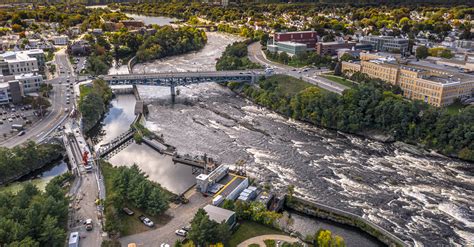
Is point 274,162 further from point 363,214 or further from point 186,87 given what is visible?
point 186,87

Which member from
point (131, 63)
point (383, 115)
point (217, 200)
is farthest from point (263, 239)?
point (131, 63)

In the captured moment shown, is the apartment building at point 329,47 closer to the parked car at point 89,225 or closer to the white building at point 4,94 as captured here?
the white building at point 4,94

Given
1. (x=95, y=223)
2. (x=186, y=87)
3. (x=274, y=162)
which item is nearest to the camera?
(x=95, y=223)

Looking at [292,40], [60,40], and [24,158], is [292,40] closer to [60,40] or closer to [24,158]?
[60,40]

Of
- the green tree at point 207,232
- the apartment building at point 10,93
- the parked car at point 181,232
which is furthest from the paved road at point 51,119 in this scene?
the green tree at point 207,232

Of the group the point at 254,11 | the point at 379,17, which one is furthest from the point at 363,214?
the point at 254,11
